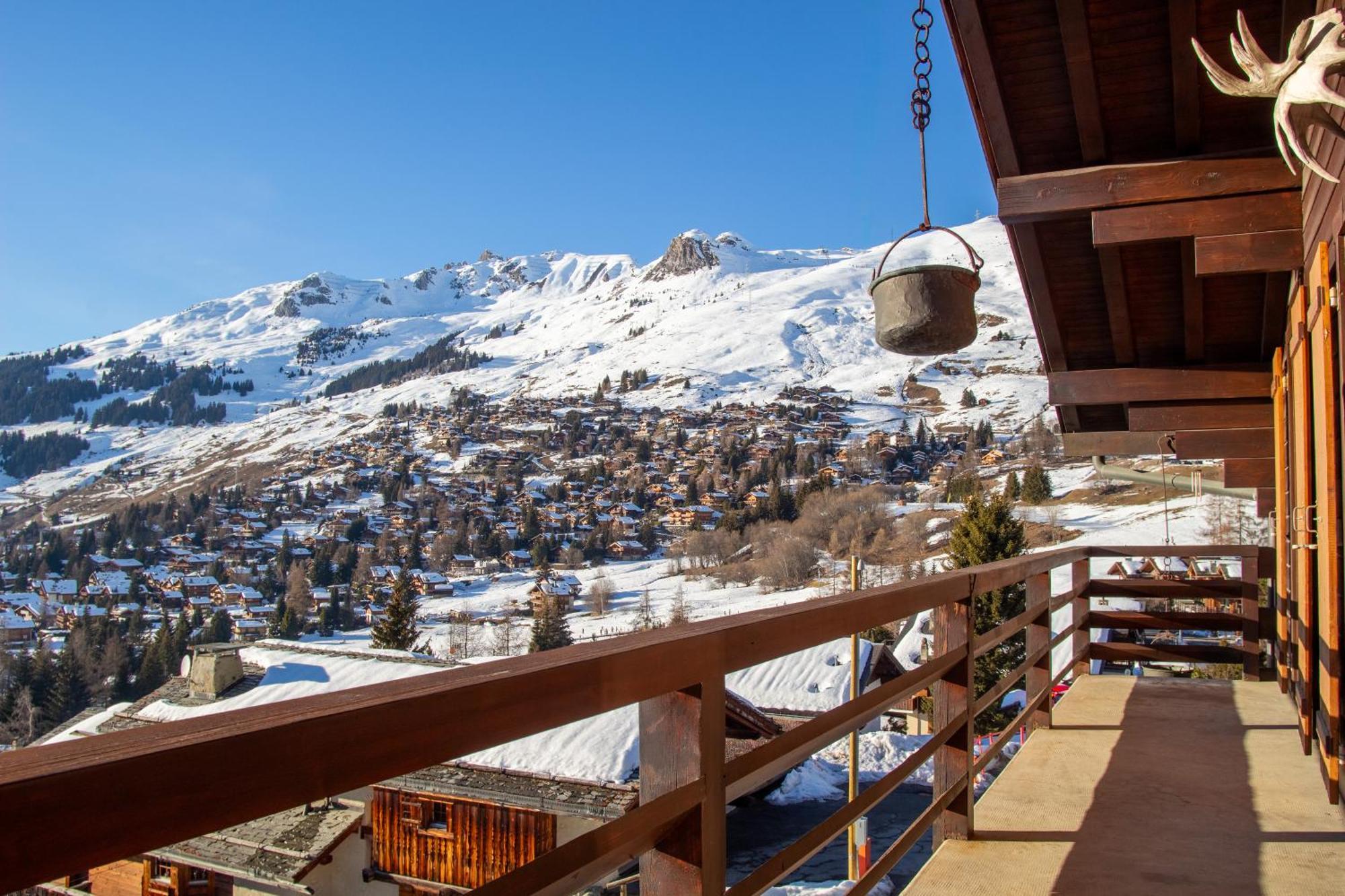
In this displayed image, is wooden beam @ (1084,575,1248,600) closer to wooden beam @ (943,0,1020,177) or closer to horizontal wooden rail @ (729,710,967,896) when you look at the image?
wooden beam @ (943,0,1020,177)

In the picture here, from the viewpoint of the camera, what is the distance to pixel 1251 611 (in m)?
6.25

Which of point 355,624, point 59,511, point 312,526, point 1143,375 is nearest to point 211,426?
point 59,511

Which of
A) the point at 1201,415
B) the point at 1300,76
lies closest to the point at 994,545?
the point at 1201,415

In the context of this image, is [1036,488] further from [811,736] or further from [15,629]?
[811,736]

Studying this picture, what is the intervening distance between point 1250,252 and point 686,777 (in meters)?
3.71

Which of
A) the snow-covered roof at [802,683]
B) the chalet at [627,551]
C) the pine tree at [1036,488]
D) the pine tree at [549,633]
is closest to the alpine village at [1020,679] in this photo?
the snow-covered roof at [802,683]

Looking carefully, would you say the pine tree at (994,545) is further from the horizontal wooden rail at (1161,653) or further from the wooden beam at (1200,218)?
the wooden beam at (1200,218)

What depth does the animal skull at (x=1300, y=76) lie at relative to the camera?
2314 millimetres

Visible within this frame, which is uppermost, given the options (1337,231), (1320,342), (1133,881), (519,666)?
(1337,231)

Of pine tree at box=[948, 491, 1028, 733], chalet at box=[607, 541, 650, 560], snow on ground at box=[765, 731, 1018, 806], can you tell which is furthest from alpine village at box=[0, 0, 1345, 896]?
chalet at box=[607, 541, 650, 560]

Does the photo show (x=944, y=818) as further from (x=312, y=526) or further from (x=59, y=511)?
(x=59, y=511)

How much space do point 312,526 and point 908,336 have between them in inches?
4351

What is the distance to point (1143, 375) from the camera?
6141 millimetres

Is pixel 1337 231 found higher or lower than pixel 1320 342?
higher
